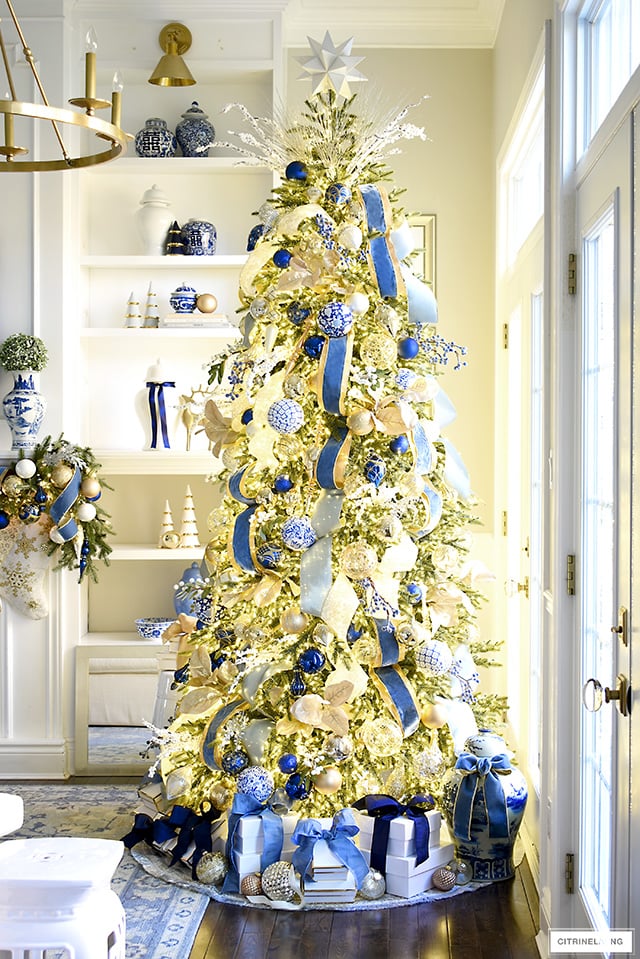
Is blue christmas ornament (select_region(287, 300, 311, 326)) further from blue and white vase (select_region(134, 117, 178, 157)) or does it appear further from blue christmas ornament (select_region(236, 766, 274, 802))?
blue and white vase (select_region(134, 117, 178, 157))

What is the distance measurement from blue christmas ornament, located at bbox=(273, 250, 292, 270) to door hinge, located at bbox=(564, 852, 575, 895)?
1855mm

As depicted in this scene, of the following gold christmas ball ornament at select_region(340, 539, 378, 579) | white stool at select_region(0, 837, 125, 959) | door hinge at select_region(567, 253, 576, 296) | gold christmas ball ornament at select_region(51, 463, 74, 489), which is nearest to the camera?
white stool at select_region(0, 837, 125, 959)

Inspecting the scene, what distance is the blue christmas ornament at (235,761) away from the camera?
10.4 ft

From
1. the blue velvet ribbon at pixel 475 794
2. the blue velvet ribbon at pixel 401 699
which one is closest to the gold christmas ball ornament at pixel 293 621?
the blue velvet ribbon at pixel 401 699

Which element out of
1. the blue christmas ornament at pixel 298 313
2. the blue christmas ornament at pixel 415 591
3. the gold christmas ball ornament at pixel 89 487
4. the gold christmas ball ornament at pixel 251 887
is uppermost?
the blue christmas ornament at pixel 298 313

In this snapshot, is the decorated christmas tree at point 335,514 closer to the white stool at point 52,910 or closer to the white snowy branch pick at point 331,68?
the white snowy branch pick at point 331,68

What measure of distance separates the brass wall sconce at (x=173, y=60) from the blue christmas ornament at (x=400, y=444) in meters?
2.09

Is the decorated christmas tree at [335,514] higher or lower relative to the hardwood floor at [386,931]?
higher

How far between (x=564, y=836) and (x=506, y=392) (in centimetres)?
210

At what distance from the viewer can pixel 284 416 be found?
121 inches

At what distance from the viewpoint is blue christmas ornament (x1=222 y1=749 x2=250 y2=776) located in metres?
3.18

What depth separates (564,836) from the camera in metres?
2.67

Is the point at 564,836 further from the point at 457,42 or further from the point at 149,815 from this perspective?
the point at 457,42

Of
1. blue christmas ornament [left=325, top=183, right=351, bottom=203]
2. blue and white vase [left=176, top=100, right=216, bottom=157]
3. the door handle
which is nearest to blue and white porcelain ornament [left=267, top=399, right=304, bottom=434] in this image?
blue christmas ornament [left=325, top=183, right=351, bottom=203]
